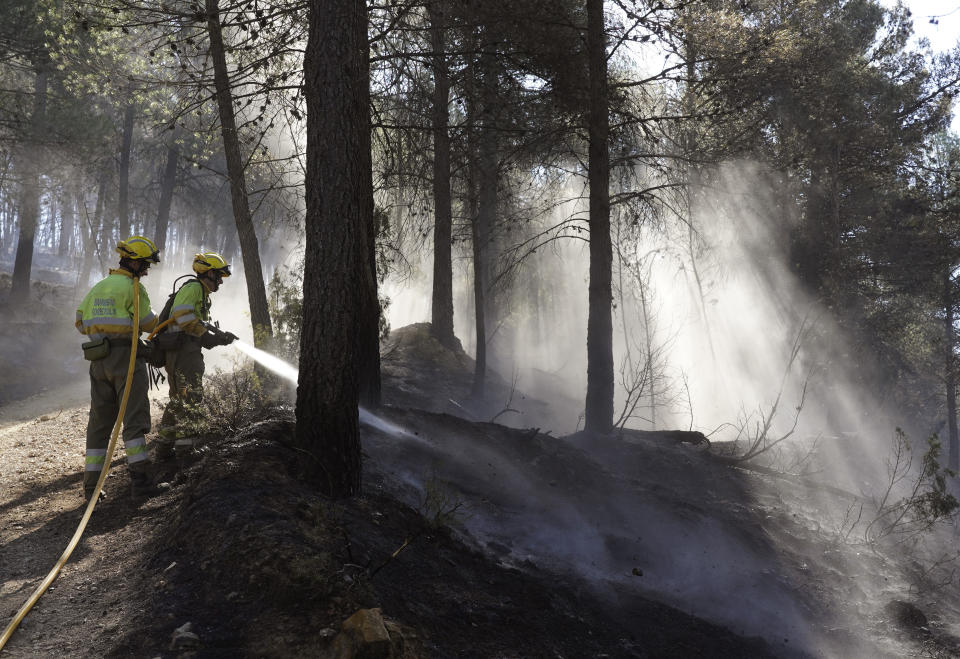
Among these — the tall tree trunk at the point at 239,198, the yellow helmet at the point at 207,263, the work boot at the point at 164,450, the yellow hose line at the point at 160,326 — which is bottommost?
the work boot at the point at 164,450

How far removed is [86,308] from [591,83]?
6.97 meters

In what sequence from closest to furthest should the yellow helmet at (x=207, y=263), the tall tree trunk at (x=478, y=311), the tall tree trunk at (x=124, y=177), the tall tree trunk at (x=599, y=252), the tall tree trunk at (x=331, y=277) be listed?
the tall tree trunk at (x=331, y=277) → the yellow helmet at (x=207, y=263) → the tall tree trunk at (x=599, y=252) → the tall tree trunk at (x=478, y=311) → the tall tree trunk at (x=124, y=177)

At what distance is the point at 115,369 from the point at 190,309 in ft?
2.63

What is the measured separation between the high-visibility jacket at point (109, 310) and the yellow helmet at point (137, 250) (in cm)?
19

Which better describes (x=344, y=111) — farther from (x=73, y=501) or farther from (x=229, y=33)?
(x=229, y=33)

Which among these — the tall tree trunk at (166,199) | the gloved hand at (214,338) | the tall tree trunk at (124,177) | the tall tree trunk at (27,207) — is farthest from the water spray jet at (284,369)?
the tall tree trunk at (166,199)

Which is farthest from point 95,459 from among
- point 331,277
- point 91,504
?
point 331,277

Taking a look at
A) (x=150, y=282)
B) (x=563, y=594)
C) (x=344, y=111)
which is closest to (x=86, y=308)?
(x=344, y=111)

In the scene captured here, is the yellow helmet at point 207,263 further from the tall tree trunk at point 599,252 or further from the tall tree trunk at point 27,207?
the tall tree trunk at point 27,207

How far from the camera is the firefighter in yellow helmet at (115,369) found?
217 inches

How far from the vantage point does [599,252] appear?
1011 centimetres

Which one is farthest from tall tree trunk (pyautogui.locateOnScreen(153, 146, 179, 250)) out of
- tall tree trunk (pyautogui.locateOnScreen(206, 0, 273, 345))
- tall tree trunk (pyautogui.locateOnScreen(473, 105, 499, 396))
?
tall tree trunk (pyautogui.locateOnScreen(206, 0, 273, 345))

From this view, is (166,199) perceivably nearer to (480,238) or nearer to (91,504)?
(480,238)

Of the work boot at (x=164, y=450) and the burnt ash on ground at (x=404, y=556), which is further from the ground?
the work boot at (x=164, y=450)
